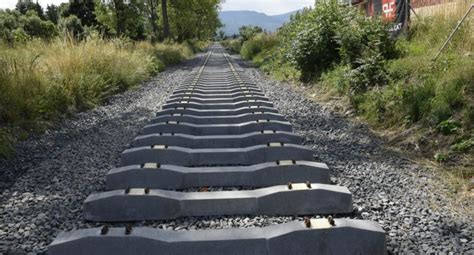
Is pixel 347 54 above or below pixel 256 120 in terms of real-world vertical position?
above

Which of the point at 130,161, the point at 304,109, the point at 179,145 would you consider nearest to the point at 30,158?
the point at 130,161

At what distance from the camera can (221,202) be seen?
2941 mm

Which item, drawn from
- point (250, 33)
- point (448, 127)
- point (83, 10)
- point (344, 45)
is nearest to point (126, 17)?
point (250, 33)

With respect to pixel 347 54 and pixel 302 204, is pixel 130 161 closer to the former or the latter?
pixel 302 204

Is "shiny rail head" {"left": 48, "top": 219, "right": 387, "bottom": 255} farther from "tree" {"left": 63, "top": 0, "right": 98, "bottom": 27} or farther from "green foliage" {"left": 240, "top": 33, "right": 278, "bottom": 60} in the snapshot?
→ "tree" {"left": 63, "top": 0, "right": 98, "bottom": 27}

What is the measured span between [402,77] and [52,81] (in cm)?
611

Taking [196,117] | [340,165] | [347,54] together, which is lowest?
[340,165]

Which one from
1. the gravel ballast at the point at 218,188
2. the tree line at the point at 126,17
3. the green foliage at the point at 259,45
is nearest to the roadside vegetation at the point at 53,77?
the gravel ballast at the point at 218,188

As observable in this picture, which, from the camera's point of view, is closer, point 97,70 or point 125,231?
point 125,231

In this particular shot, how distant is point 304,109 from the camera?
7.14 metres

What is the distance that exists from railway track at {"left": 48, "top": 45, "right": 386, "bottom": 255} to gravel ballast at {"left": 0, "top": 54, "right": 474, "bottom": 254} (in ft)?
0.40

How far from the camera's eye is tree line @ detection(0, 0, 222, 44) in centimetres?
2903

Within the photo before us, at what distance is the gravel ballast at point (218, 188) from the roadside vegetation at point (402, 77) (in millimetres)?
431

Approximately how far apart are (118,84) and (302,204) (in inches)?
321
